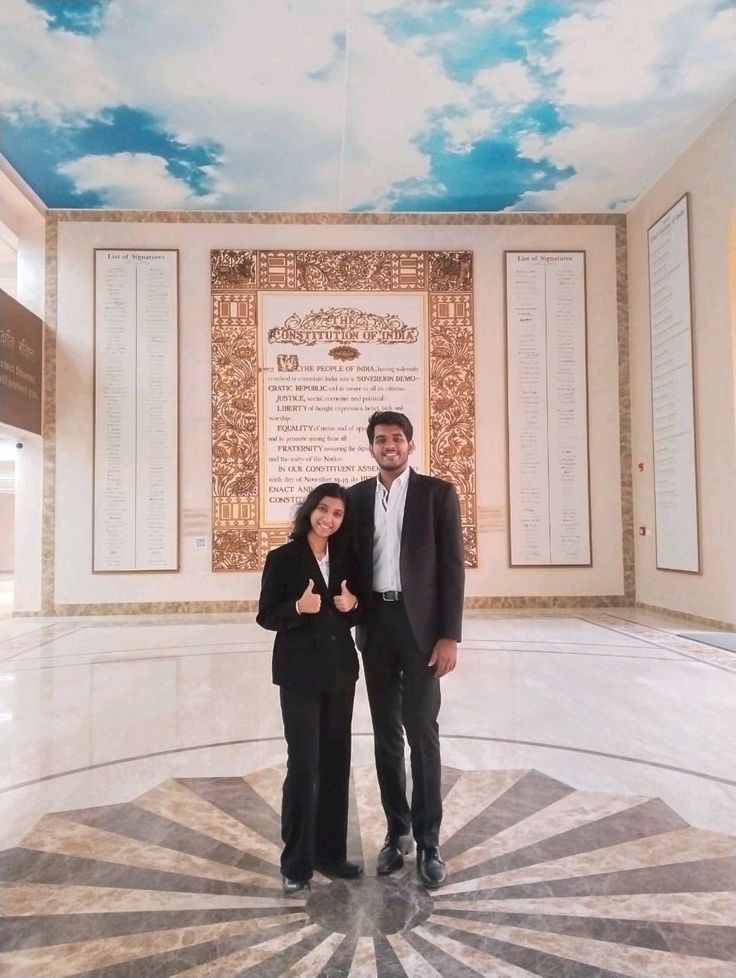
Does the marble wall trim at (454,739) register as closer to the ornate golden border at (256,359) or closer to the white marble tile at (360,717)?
the white marble tile at (360,717)

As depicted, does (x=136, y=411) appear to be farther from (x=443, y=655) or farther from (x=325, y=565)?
(x=443, y=655)

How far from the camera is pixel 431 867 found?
72.8 inches

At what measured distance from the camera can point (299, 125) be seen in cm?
633

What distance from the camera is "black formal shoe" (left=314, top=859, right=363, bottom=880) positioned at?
188 cm

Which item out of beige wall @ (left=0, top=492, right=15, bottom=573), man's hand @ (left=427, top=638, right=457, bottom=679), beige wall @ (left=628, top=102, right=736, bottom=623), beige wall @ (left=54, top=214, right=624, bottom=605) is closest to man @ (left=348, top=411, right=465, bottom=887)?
man's hand @ (left=427, top=638, right=457, bottom=679)

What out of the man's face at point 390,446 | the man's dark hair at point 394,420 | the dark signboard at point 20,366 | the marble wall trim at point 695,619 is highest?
the dark signboard at point 20,366

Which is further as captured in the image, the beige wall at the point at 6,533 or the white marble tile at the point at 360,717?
the beige wall at the point at 6,533

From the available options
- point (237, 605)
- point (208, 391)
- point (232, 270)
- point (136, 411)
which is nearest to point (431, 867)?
point (237, 605)

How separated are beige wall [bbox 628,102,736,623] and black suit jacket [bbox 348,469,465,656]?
4.79 meters

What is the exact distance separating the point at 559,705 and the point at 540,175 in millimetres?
5536

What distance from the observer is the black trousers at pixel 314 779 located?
5.98 ft

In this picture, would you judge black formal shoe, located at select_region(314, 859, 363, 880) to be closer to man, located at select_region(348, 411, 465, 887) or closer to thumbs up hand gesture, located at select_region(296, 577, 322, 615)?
man, located at select_region(348, 411, 465, 887)

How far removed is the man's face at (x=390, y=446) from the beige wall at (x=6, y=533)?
13981 millimetres

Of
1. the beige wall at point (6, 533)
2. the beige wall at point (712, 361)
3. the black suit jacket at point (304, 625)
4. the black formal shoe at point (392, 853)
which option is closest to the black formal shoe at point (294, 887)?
the black formal shoe at point (392, 853)
